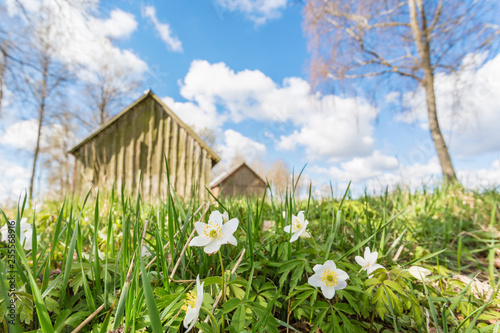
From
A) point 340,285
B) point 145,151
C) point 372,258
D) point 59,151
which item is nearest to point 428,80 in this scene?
point 145,151

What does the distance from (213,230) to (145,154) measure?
8390 millimetres

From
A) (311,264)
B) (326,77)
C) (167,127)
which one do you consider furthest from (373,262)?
(326,77)

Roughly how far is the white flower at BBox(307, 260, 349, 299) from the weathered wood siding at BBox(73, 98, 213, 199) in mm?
7672

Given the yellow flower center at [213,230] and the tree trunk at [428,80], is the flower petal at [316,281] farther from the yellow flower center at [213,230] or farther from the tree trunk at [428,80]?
the tree trunk at [428,80]

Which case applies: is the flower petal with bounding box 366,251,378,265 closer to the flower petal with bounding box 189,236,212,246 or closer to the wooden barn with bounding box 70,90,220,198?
the flower petal with bounding box 189,236,212,246

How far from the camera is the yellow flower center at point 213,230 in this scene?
2.66 ft

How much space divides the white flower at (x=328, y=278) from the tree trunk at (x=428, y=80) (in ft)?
28.9

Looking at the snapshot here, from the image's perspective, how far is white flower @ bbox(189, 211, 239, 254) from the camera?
78cm

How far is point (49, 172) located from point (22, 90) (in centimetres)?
1088

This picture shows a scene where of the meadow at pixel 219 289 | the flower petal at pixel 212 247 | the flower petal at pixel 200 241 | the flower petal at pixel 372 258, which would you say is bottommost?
the meadow at pixel 219 289

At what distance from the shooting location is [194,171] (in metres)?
8.51

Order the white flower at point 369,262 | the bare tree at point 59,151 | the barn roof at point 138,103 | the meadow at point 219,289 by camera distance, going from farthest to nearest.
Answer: the bare tree at point 59,151
the barn roof at point 138,103
the white flower at point 369,262
the meadow at point 219,289

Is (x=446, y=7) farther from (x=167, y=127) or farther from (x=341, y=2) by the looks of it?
(x=167, y=127)

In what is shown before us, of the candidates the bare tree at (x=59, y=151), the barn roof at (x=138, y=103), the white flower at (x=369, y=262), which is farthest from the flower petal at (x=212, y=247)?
the bare tree at (x=59, y=151)
